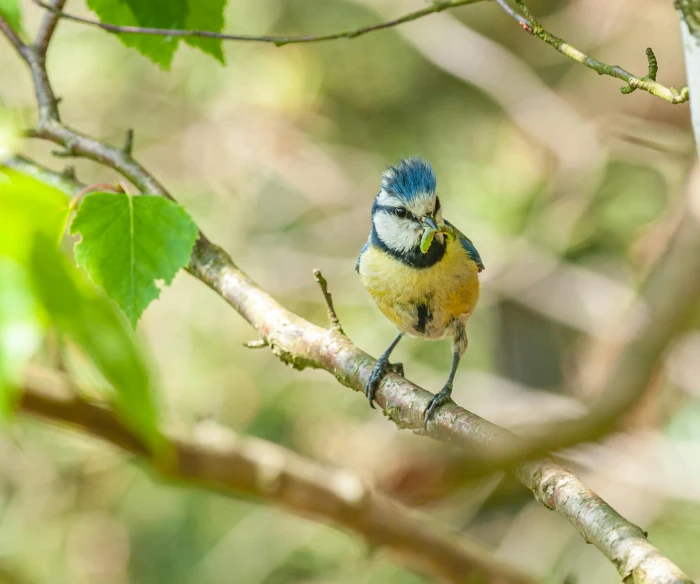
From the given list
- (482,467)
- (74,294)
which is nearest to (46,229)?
(74,294)

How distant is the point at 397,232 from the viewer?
157 cm

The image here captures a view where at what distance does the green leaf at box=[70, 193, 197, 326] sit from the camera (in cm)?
104

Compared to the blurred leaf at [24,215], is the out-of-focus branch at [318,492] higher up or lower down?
lower down

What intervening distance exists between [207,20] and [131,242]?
395 millimetres

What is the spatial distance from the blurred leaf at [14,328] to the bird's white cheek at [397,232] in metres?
1.07

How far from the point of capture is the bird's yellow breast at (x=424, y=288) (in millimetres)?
1521

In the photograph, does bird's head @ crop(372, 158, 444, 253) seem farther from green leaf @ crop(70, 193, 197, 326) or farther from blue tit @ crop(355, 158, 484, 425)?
green leaf @ crop(70, 193, 197, 326)

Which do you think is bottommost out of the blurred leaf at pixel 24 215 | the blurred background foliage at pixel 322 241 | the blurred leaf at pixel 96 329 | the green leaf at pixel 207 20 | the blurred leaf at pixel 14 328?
the blurred background foliage at pixel 322 241

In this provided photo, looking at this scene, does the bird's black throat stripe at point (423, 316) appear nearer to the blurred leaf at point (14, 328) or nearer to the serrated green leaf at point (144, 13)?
the serrated green leaf at point (144, 13)

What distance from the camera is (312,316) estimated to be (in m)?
3.01

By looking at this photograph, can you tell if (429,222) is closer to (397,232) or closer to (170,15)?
(397,232)

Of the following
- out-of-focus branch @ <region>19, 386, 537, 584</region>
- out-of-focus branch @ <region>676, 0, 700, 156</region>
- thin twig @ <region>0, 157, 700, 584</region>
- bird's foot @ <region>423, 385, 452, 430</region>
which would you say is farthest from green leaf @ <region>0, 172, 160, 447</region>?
out-of-focus branch @ <region>19, 386, 537, 584</region>

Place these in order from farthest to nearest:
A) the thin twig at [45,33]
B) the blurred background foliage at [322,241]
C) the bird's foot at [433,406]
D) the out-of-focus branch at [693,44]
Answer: the blurred background foliage at [322,241], the thin twig at [45,33], the bird's foot at [433,406], the out-of-focus branch at [693,44]

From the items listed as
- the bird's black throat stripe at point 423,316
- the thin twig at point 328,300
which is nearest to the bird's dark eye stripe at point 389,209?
the bird's black throat stripe at point 423,316
